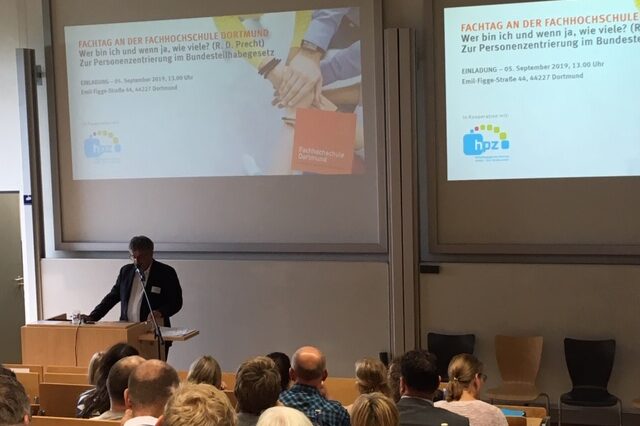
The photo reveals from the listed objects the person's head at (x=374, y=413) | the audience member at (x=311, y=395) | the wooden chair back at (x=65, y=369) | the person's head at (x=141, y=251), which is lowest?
the wooden chair back at (x=65, y=369)

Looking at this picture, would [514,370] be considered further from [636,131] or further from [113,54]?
[113,54]

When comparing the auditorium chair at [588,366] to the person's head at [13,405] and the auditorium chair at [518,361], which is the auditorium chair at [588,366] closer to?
the auditorium chair at [518,361]

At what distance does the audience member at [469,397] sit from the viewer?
3.24m

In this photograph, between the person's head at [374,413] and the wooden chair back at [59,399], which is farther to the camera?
the wooden chair back at [59,399]

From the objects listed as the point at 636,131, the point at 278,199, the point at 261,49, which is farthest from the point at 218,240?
the point at 636,131

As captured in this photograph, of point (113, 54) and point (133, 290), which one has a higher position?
point (113, 54)

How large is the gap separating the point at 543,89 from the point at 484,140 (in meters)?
0.60

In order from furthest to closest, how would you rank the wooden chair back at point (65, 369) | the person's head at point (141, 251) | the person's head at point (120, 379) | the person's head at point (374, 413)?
the person's head at point (141, 251), the wooden chair back at point (65, 369), the person's head at point (120, 379), the person's head at point (374, 413)

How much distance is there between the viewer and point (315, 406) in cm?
320

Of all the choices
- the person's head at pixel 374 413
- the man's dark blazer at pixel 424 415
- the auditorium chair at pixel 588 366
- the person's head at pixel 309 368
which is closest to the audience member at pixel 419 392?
the man's dark blazer at pixel 424 415

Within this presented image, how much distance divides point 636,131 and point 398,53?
1.94m

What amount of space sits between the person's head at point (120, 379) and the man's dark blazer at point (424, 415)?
1.09 metres

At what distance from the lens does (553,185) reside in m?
6.09

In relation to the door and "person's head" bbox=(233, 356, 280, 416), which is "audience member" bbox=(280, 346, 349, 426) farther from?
the door
